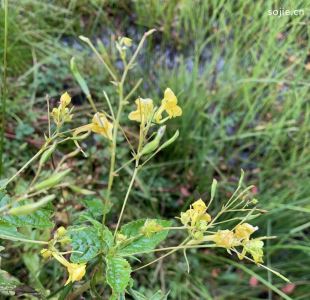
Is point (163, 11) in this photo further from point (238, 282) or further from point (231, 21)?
point (238, 282)

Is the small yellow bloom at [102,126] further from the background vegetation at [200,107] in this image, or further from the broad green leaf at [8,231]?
the background vegetation at [200,107]

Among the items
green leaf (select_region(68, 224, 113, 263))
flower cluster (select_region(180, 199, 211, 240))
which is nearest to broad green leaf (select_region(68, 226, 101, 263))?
green leaf (select_region(68, 224, 113, 263))

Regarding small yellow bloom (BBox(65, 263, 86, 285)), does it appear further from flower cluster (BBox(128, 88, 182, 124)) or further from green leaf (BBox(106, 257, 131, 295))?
flower cluster (BBox(128, 88, 182, 124))

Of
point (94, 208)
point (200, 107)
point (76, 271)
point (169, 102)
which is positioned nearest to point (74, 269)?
point (76, 271)

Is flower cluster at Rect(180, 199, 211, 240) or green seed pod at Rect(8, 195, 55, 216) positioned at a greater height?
green seed pod at Rect(8, 195, 55, 216)

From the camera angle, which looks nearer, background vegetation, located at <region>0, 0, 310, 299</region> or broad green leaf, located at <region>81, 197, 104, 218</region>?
broad green leaf, located at <region>81, 197, 104, 218</region>

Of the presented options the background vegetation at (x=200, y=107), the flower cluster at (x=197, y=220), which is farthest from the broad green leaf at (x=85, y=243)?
the background vegetation at (x=200, y=107)

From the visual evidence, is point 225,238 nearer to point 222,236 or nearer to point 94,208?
point 222,236
